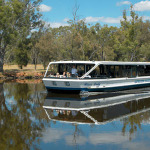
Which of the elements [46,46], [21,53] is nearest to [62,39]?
[46,46]

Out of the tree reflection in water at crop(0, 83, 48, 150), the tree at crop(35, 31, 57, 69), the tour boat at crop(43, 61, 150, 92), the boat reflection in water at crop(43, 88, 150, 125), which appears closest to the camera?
the tree reflection in water at crop(0, 83, 48, 150)

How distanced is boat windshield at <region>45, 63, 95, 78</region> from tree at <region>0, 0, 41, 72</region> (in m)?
22.5

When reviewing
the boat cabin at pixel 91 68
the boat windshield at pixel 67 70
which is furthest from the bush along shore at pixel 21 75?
the boat cabin at pixel 91 68

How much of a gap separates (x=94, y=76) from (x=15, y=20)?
99.6 feet

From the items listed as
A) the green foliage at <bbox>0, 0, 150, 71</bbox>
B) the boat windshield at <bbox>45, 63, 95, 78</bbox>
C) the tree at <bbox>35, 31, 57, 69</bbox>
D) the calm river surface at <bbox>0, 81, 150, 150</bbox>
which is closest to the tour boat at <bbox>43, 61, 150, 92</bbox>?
the boat windshield at <bbox>45, 63, 95, 78</bbox>

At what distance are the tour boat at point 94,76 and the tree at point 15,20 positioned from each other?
76.7 ft

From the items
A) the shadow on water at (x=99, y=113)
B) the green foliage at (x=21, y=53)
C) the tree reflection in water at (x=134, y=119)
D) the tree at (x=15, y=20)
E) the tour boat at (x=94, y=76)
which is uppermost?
the tree at (x=15, y=20)

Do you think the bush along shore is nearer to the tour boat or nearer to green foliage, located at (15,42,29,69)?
green foliage, located at (15,42,29,69)

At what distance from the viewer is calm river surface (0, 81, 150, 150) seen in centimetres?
847

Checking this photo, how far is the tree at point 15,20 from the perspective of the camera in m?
42.7

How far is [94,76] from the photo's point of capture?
21203 mm

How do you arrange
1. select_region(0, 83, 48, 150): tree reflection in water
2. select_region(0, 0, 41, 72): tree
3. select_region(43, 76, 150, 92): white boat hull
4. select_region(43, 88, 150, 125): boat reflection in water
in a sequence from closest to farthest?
select_region(0, 83, 48, 150): tree reflection in water → select_region(43, 88, 150, 125): boat reflection in water → select_region(43, 76, 150, 92): white boat hull → select_region(0, 0, 41, 72): tree

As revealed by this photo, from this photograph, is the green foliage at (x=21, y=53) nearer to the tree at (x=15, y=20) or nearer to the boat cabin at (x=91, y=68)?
the tree at (x=15, y=20)

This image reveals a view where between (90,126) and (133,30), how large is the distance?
37.8 m
